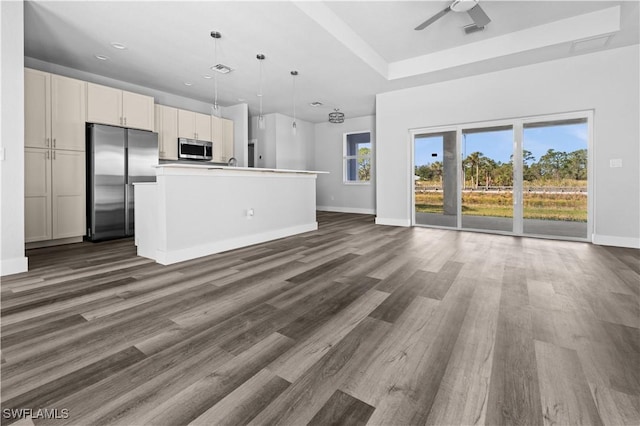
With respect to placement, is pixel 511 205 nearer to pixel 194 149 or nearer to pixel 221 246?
pixel 221 246

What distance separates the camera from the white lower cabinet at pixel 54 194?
155 inches

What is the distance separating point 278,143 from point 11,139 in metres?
5.57

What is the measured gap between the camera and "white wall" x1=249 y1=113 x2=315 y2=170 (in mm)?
7949

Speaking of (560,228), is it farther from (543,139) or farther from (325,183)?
(325,183)

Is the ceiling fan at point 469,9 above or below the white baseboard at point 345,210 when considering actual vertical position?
above

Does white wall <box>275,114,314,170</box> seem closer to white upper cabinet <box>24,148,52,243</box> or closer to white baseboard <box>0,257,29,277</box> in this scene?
white upper cabinet <box>24,148,52,243</box>

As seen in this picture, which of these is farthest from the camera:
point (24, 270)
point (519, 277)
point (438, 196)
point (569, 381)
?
point (438, 196)

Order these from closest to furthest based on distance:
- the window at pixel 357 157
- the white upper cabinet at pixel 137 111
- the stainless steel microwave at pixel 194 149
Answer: the white upper cabinet at pixel 137 111, the stainless steel microwave at pixel 194 149, the window at pixel 357 157

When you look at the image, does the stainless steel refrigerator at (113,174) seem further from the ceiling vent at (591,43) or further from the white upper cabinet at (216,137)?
the ceiling vent at (591,43)

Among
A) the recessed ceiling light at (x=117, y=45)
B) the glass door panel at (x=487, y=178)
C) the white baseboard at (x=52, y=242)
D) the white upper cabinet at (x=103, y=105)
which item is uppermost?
the recessed ceiling light at (x=117, y=45)

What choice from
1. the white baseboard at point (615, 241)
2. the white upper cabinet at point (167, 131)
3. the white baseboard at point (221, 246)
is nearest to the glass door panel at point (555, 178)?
the white baseboard at point (615, 241)

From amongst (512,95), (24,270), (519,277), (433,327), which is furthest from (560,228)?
(24,270)

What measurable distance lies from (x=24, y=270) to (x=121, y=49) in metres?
3.06

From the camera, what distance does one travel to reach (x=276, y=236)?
15.1 feet
